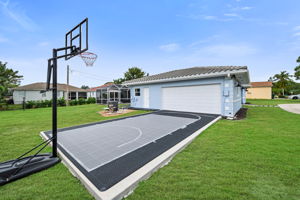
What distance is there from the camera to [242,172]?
2211 millimetres

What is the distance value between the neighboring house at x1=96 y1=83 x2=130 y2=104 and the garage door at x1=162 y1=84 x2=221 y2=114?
427 inches

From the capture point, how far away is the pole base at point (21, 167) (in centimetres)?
215

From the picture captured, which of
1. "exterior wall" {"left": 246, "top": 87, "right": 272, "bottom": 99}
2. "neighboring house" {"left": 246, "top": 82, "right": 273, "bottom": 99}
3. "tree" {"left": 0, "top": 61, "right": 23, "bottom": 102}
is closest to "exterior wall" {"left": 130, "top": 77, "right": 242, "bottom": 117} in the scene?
"tree" {"left": 0, "top": 61, "right": 23, "bottom": 102}

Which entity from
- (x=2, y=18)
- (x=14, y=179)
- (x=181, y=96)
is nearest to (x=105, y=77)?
(x=2, y=18)

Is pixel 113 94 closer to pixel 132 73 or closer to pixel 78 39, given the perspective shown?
pixel 132 73

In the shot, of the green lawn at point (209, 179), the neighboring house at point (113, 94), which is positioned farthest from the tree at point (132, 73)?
the green lawn at point (209, 179)

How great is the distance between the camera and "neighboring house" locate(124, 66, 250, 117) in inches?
285

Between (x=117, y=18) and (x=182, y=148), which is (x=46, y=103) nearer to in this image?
(x=117, y=18)

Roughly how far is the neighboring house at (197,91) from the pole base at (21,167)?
8.05 metres

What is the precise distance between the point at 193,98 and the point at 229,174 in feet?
23.3

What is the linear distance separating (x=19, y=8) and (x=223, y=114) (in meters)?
14.6

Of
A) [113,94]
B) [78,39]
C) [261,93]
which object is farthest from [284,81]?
[78,39]

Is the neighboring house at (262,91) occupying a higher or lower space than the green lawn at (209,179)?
higher

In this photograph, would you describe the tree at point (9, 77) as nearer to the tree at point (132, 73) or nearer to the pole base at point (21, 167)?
the tree at point (132, 73)
